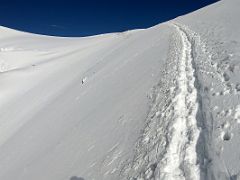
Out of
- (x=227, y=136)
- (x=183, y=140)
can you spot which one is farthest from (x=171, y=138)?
(x=227, y=136)

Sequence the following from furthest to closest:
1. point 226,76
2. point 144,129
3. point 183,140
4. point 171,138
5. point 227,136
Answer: point 226,76 < point 144,129 < point 171,138 < point 183,140 < point 227,136

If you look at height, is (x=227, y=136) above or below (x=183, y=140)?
above

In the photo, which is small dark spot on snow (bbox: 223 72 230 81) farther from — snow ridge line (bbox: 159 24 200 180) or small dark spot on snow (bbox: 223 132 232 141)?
small dark spot on snow (bbox: 223 132 232 141)

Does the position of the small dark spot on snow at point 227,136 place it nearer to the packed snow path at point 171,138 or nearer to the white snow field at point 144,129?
the white snow field at point 144,129

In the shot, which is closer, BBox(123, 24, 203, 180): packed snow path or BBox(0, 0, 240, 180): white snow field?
BBox(123, 24, 203, 180): packed snow path

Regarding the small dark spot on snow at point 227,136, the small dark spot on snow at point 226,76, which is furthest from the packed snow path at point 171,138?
the small dark spot on snow at point 226,76

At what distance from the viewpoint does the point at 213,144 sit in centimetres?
580

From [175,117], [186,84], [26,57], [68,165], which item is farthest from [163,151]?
[26,57]

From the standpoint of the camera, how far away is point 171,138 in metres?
6.67

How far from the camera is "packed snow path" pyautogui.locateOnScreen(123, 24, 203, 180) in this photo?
221 inches

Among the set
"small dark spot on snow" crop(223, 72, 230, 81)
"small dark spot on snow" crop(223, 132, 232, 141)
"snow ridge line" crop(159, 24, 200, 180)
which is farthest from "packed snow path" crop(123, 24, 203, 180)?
"small dark spot on snow" crop(223, 72, 230, 81)

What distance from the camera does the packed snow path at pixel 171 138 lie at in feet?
18.4

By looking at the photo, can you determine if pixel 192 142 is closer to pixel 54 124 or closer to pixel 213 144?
pixel 213 144

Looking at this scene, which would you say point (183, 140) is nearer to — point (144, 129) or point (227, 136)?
point (227, 136)
